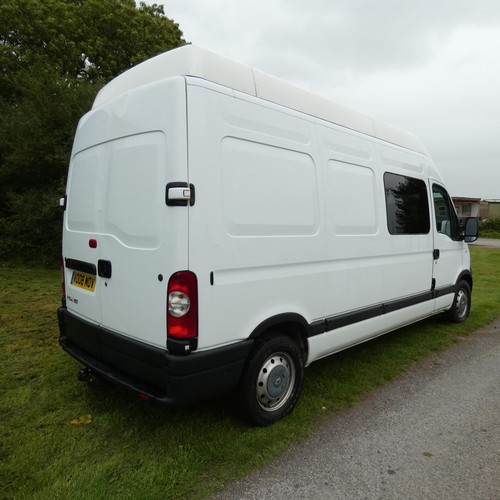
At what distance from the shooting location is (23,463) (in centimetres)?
245

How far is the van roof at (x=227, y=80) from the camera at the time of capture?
2.54m

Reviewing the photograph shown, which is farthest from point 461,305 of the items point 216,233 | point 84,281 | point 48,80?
point 48,80

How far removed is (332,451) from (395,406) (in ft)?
3.11

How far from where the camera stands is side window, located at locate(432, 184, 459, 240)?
4.96 meters

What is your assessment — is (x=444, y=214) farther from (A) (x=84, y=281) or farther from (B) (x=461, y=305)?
(A) (x=84, y=281)

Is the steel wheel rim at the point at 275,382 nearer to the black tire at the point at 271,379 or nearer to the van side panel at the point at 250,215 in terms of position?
the black tire at the point at 271,379

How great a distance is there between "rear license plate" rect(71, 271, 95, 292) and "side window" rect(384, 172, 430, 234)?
9.47 feet

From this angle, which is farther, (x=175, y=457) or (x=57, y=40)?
(x=57, y=40)

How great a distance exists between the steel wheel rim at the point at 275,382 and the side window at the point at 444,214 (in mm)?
3024

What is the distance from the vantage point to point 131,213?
103 inches

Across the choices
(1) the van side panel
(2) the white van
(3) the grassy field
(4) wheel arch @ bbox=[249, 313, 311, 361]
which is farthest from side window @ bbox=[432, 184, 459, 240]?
(4) wheel arch @ bbox=[249, 313, 311, 361]

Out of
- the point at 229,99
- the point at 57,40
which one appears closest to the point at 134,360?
the point at 229,99

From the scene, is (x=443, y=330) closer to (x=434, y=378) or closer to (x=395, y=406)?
(x=434, y=378)

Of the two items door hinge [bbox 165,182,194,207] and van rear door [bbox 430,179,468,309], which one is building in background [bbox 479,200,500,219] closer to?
van rear door [bbox 430,179,468,309]
